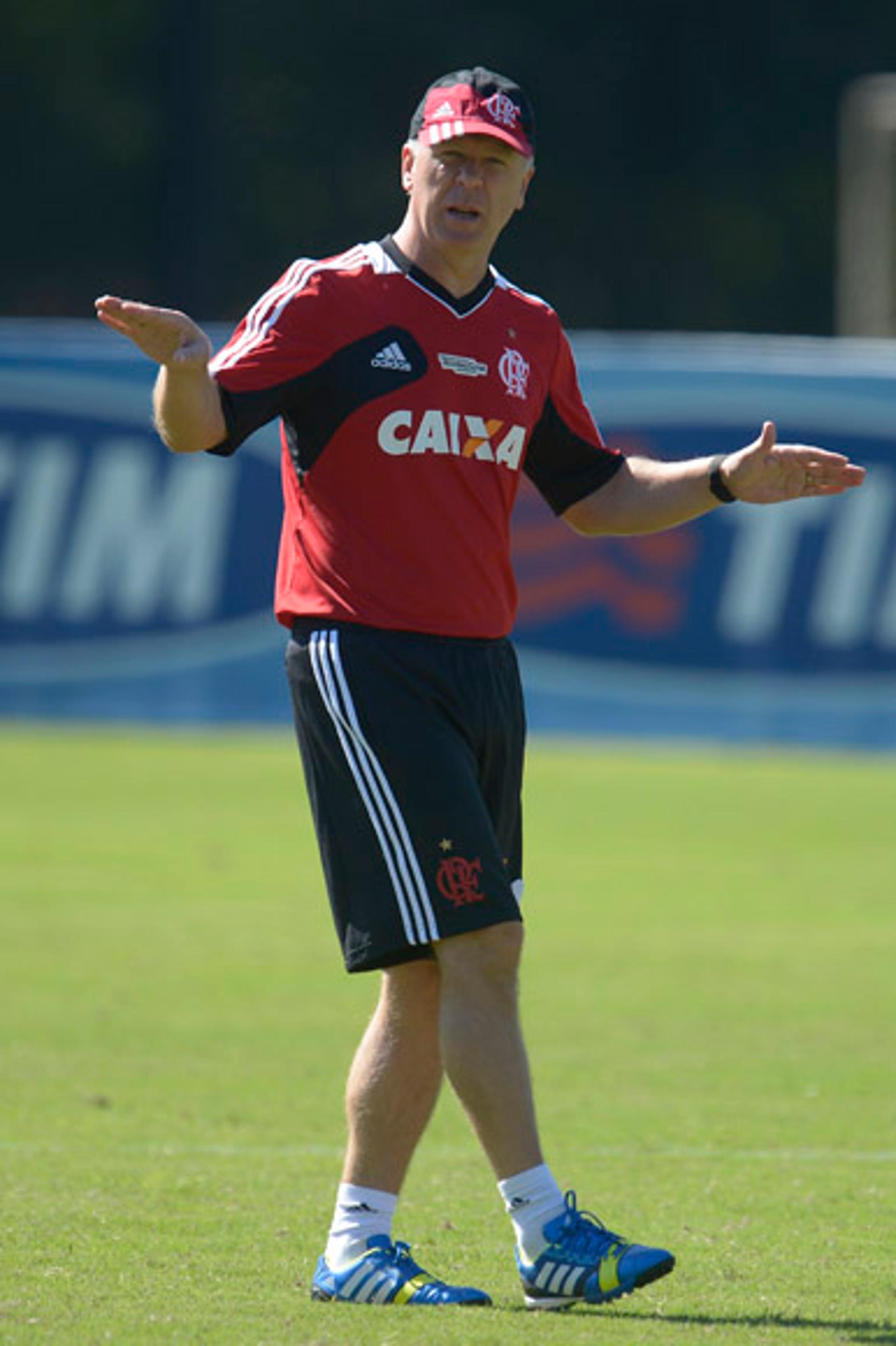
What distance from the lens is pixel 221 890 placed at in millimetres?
11930

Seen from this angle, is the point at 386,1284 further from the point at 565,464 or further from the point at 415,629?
the point at 565,464

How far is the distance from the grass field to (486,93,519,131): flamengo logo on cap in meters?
2.46

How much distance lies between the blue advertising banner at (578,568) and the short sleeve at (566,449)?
10681 millimetres

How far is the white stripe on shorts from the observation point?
207 inches

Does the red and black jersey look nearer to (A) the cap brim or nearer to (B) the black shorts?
(B) the black shorts

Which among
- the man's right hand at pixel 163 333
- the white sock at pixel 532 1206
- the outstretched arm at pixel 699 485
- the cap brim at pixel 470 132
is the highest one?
the cap brim at pixel 470 132

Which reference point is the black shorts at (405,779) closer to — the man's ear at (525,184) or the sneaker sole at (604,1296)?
the sneaker sole at (604,1296)

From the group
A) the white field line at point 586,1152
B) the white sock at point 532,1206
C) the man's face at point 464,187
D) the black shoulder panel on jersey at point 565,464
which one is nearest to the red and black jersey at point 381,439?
the man's face at point 464,187

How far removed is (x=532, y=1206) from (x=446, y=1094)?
2.84 metres

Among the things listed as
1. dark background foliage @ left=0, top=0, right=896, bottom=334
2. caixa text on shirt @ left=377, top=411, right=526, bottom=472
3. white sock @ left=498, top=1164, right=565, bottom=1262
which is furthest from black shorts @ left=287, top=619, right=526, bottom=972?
dark background foliage @ left=0, top=0, right=896, bottom=334

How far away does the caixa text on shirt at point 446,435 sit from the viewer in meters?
5.43

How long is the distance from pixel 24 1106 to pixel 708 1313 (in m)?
2.90

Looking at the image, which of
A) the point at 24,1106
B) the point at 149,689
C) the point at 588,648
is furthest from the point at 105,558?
the point at 24,1106

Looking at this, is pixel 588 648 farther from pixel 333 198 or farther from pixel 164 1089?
pixel 333 198
